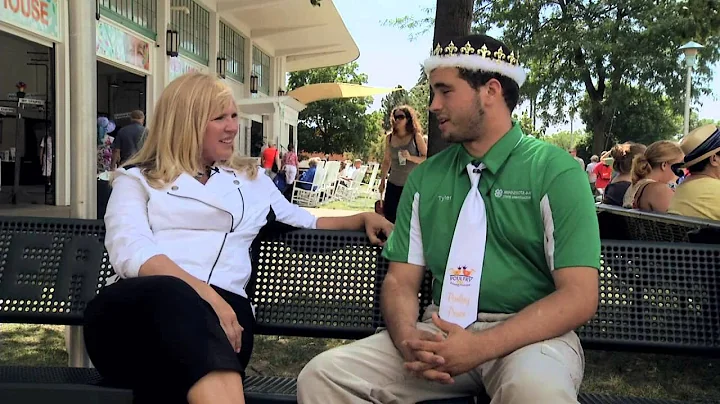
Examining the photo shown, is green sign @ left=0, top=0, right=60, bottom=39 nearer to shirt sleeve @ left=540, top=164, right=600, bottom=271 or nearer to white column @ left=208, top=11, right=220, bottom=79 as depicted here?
white column @ left=208, top=11, right=220, bottom=79

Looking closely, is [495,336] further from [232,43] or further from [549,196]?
[232,43]

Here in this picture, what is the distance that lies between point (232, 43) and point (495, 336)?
72.7 feet

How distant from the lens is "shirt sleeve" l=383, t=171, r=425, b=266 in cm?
244

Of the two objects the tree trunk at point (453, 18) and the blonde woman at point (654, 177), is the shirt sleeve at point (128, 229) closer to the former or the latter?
the tree trunk at point (453, 18)

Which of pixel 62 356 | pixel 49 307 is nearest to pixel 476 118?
pixel 49 307

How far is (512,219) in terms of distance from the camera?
2.26 m

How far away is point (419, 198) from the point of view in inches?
96.7

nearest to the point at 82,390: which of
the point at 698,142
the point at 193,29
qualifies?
the point at 698,142

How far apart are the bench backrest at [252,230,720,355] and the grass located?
1.29 meters

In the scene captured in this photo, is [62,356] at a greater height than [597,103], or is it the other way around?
[597,103]

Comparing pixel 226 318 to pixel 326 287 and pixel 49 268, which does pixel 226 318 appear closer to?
pixel 326 287

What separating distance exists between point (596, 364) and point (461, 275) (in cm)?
256

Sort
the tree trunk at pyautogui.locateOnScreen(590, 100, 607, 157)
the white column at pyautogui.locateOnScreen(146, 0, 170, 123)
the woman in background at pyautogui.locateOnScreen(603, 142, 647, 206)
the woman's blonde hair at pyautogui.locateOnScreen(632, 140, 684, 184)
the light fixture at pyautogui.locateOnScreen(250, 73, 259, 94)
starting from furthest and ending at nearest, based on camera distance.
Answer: the tree trunk at pyautogui.locateOnScreen(590, 100, 607, 157) < the light fixture at pyautogui.locateOnScreen(250, 73, 259, 94) < the white column at pyautogui.locateOnScreen(146, 0, 170, 123) < the woman in background at pyautogui.locateOnScreen(603, 142, 647, 206) < the woman's blonde hair at pyautogui.locateOnScreen(632, 140, 684, 184)

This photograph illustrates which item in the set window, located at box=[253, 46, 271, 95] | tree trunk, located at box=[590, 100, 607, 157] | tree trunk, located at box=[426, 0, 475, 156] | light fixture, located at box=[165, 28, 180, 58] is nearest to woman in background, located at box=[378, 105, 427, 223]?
tree trunk, located at box=[426, 0, 475, 156]
